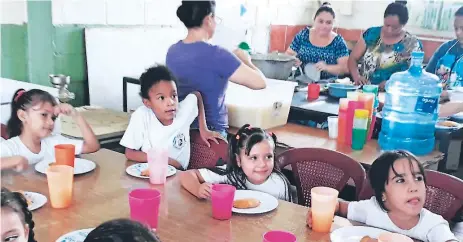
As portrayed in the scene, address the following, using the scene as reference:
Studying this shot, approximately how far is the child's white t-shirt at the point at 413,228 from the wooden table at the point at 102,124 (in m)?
1.28

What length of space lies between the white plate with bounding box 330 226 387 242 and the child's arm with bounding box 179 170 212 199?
0.36m

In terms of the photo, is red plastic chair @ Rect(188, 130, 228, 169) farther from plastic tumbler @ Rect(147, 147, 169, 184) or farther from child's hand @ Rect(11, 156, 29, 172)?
child's hand @ Rect(11, 156, 29, 172)

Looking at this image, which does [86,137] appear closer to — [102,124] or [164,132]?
[164,132]

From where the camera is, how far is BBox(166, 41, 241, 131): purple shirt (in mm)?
2113

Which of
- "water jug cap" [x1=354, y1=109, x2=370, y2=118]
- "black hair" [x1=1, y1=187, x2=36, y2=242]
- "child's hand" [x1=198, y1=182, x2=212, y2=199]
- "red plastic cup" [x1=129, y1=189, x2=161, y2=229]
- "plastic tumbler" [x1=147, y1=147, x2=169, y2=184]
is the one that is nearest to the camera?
"black hair" [x1=1, y1=187, x2=36, y2=242]

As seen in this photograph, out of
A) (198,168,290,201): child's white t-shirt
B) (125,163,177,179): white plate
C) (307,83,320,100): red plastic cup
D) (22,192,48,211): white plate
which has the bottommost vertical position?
(198,168,290,201): child's white t-shirt

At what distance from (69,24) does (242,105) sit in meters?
1.10

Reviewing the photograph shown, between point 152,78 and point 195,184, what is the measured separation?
0.60m

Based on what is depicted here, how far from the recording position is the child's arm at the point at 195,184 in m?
1.45

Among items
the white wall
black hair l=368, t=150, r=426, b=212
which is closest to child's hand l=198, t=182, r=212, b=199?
black hair l=368, t=150, r=426, b=212

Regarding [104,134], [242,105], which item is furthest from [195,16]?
[104,134]

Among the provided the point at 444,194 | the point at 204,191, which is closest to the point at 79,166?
the point at 204,191

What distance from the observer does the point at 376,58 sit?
327 cm

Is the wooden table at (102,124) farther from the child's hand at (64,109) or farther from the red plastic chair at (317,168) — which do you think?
the red plastic chair at (317,168)
